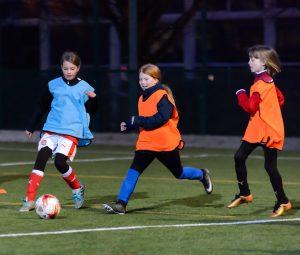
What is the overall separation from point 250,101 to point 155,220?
1.58 m

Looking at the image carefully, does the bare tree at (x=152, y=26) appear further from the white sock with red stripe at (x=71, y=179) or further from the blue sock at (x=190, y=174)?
the white sock with red stripe at (x=71, y=179)

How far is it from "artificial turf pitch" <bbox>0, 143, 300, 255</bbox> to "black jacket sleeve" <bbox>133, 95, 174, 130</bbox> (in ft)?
2.94

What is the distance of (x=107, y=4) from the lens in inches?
1102

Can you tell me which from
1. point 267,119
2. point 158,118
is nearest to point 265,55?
point 267,119

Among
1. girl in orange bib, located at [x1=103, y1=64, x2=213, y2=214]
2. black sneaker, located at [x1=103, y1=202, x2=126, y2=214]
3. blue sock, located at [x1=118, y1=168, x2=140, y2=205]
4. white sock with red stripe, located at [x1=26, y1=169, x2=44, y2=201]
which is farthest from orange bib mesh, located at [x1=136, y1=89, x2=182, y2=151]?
white sock with red stripe, located at [x1=26, y1=169, x2=44, y2=201]

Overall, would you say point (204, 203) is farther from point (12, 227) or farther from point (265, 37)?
point (265, 37)

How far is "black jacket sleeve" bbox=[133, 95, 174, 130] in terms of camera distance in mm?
12594

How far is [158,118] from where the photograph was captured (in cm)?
1260

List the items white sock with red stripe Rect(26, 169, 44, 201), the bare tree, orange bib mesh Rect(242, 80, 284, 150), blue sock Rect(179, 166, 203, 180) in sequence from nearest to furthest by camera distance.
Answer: orange bib mesh Rect(242, 80, 284, 150) → white sock with red stripe Rect(26, 169, 44, 201) → blue sock Rect(179, 166, 203, 180) → the bare tree

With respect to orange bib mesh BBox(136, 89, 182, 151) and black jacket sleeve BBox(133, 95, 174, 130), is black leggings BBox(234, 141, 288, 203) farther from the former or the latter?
black jacket sleeve BBox(133, 95, 174, 130)

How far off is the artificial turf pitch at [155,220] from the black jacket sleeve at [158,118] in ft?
2.94

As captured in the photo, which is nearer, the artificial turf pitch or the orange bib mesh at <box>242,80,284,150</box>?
the artificial turf pitch

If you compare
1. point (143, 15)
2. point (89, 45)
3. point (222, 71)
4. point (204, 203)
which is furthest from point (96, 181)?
point (89, 45)

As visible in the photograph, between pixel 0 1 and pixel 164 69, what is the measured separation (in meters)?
5.66
